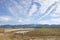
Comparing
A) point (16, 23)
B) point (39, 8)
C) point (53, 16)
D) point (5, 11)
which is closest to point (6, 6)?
point (5, 11)

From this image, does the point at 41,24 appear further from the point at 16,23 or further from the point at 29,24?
the point at 16,23

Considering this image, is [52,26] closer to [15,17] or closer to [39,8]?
[39,8]

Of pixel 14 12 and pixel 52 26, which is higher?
pixel 14 12

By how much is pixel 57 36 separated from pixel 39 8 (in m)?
0.36

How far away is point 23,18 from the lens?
6.89 feet

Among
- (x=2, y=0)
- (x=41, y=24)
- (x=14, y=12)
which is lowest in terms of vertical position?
(x=41, y=24)

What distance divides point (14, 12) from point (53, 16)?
1.39 feet

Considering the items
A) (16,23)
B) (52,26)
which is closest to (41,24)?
(52,26)

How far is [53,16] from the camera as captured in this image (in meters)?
2.11

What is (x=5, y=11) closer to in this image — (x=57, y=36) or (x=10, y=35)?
(x=10, y=35)

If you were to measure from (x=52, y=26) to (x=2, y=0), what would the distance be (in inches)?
23.9

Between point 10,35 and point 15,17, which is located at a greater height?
point 15,17

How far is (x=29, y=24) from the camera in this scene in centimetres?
209

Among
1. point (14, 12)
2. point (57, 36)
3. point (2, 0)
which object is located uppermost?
point (2, 0)
